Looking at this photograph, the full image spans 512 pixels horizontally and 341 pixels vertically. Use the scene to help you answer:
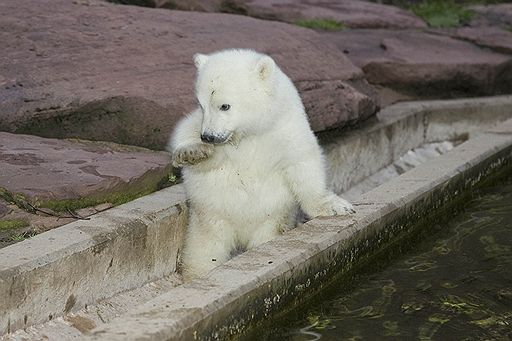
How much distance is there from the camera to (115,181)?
16.5 ft

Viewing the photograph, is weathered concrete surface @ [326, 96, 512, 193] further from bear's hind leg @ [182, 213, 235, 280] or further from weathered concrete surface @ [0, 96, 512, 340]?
bear's hind leg @ [182, 213, 235, 280]

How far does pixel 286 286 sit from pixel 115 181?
130cm

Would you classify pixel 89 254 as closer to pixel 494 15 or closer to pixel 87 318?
pixel 87 318

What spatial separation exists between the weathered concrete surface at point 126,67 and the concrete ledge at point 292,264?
1.08 metres

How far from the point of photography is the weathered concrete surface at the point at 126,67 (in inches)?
232

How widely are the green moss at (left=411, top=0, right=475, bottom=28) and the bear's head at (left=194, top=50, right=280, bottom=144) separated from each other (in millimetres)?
6148

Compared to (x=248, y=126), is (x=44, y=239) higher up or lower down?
lower down

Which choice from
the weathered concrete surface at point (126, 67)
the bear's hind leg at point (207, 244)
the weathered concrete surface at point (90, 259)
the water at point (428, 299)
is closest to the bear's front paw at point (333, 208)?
the water at point (428, 299)

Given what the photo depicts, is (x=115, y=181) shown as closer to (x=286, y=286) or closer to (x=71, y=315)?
(x=71, y=315)

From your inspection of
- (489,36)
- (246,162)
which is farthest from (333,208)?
(489,36)

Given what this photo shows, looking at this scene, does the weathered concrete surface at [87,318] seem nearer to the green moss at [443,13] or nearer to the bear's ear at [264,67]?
the bear's ear at [264,67]

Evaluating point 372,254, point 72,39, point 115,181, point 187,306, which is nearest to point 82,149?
point 115,181

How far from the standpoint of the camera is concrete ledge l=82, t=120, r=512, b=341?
11.3 ft

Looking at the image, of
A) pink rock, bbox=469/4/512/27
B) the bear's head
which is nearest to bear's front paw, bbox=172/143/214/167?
the bear's head
